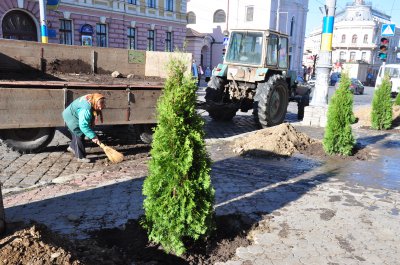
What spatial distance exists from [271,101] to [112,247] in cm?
742

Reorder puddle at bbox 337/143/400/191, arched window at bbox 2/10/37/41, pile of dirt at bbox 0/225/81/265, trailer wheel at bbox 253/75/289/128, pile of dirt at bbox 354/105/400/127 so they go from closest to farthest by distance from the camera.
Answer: pile of dirt at bbox 0/225/81/265, puddle at bbox 337/143/400/191, trailer wheel at bbox 253/75/289/128, pile of dirt at bbox 354/105/400/127, arched window at bbox 2/10/37/41

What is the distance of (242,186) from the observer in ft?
18.0

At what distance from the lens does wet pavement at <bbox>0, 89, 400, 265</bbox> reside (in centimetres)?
377

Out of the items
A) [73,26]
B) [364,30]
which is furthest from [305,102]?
[364,30]

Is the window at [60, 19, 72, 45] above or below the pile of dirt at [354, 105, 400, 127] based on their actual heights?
above

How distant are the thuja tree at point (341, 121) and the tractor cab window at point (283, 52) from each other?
3544mm

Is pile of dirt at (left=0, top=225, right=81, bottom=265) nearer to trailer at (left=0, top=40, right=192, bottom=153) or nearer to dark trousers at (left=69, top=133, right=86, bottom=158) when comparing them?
trailer at (left=0, top=40, right=192, bottom=153)

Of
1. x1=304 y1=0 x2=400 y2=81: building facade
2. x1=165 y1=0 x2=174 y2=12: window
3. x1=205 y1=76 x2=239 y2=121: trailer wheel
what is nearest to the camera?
x1=205 y1=76 x2=239 y2=121: trailer wheel

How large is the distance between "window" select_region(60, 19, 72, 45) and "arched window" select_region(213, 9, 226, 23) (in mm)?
23398

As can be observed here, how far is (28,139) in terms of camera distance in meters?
6.71

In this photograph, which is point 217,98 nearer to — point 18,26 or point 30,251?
point 30,251

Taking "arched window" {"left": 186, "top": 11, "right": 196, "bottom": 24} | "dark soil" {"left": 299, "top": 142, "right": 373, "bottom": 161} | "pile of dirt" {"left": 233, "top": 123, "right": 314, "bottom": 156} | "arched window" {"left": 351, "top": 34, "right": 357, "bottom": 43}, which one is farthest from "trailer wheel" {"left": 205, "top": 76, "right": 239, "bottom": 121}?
"arched window" {"left": 351, "top": 34, "right": 357, "bottom": 43}

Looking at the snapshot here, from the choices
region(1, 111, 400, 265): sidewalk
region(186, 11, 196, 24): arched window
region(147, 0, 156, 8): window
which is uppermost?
region(186, 11, 196, 24): arched window

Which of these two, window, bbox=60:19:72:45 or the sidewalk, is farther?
window, bbox=60:19:72:45
